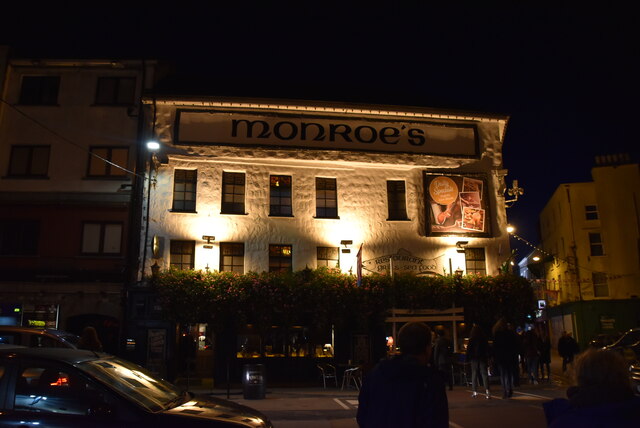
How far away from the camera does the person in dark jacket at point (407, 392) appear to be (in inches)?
146

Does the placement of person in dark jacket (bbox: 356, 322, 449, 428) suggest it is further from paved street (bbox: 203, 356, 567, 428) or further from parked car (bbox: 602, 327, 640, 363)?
parked car (bbox: 602, 327, 640, 363)

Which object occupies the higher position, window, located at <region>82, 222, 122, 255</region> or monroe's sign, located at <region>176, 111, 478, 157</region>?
monroe's sign, located at <region>176, 111, 478, 157</region>

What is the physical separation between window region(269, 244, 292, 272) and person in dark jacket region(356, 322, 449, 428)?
16.5m

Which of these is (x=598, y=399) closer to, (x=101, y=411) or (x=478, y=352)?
(x=101, y=411)

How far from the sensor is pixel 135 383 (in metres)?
6.04

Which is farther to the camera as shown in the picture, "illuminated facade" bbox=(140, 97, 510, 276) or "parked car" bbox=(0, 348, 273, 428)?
"illuminated facade" bbox=(140, 97, 510, 276)

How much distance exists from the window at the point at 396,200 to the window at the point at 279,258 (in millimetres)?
4493

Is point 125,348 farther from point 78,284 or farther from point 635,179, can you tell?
point 635,179

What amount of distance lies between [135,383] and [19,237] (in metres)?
17.6

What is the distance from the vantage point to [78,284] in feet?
66.4

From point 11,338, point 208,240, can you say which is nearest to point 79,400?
point 11,338

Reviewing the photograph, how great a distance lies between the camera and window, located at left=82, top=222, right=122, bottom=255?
2078 centimetres

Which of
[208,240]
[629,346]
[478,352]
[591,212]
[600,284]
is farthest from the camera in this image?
[591,212]

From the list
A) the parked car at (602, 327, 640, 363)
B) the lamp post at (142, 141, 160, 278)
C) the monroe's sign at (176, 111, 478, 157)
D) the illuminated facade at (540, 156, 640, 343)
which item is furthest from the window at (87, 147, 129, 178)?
the illuminated facade at (540, 156, 640, 343)
